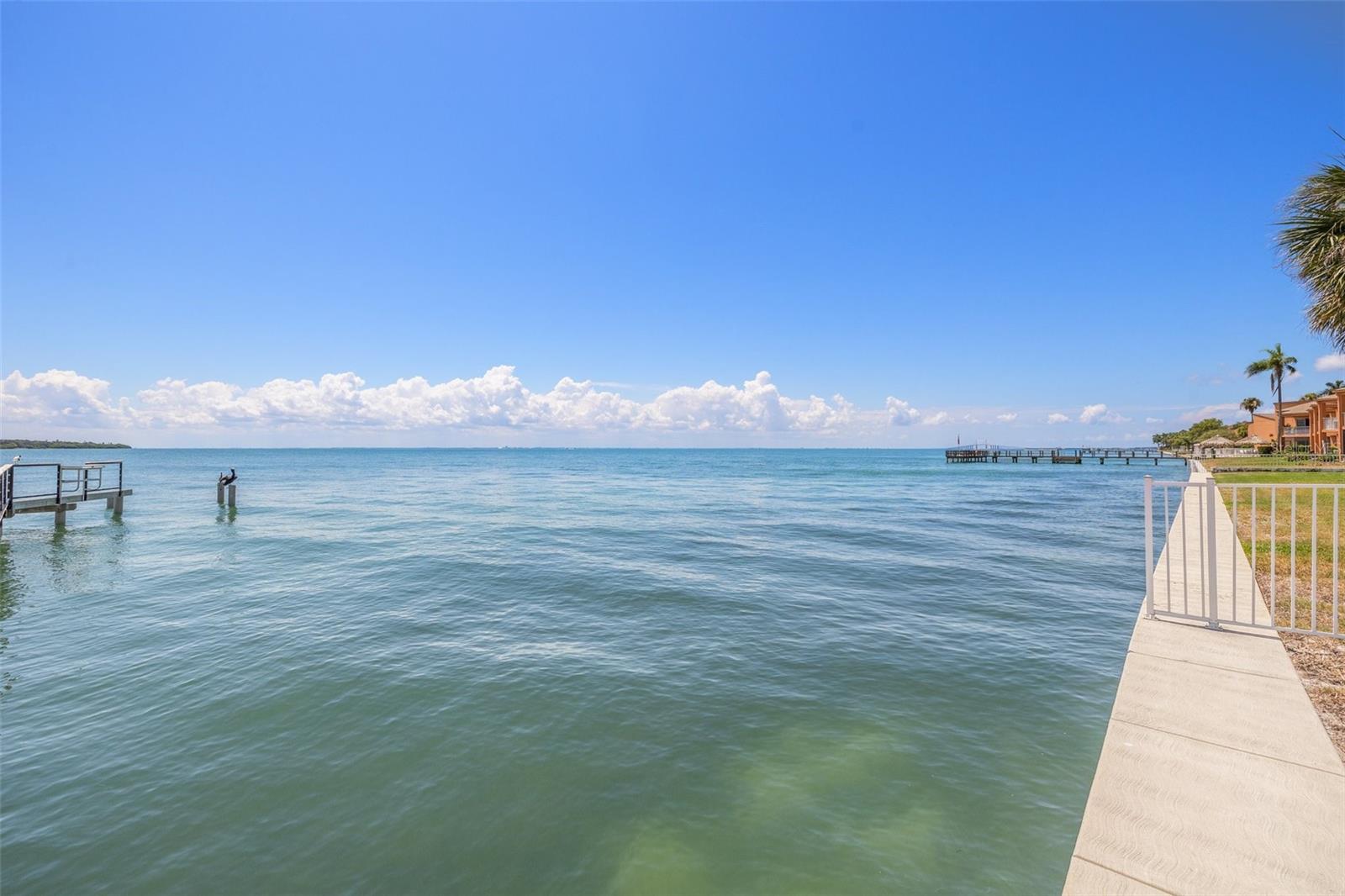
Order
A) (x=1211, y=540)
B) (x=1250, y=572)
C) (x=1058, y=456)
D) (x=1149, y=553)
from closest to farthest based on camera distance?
(x=1211, y=540) < (x=1149, y=553) < (x=1250, y=572) < (x=1058, y=456)

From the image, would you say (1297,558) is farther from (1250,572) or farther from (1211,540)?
(1211,540)

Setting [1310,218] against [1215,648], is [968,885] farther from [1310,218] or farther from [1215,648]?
[1310,218]

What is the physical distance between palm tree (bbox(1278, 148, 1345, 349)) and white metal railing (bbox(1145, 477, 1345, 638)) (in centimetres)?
453

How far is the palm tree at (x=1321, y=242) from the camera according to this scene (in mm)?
11578

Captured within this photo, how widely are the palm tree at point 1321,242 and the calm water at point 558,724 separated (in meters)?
6.80

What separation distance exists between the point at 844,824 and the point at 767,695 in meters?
2.31

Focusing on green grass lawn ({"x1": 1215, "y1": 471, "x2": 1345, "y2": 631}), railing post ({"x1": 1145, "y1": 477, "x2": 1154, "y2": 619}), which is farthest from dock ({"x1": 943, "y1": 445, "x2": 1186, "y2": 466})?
railing post ({"x1": 1145, "y1": 477, "x2": 1154, "y2": 619})

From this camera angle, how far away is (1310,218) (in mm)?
12062

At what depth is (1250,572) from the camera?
27.8ft

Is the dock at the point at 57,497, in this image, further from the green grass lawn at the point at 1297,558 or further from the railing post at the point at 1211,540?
the green grass lawn at the point at 1297,558

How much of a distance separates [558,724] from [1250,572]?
10.1 meters

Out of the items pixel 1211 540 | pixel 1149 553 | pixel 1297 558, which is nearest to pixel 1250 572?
pixel 1297 558

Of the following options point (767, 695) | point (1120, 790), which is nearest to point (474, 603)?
point (767, 695)

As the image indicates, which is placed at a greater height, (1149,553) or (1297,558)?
(1149,553)
